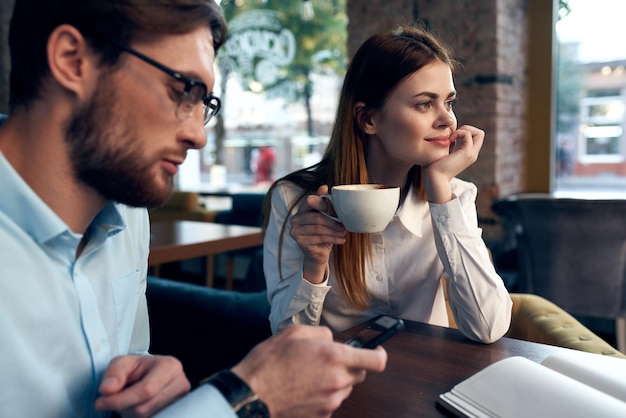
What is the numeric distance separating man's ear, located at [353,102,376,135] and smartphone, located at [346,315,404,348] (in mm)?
735

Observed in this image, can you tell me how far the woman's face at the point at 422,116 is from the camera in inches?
56.4

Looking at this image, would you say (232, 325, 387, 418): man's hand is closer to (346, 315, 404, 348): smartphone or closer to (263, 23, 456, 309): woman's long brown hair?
(346, 315, 404, 348): smartphone

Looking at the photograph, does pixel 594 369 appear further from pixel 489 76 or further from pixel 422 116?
pixel 489 76

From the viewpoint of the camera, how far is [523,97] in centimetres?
363

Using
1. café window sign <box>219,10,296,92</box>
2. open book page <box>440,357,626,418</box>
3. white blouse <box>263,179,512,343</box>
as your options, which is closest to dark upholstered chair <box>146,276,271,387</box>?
white blouse <box>263,179,512,343</box>

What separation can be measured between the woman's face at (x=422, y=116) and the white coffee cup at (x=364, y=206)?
37 cm

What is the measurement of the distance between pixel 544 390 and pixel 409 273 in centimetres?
68

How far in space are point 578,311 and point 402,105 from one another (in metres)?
1.84

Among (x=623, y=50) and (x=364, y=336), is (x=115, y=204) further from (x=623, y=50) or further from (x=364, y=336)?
(x=623, y=50)

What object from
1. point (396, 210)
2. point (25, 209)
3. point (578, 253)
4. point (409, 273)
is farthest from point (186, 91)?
point (578, 253)

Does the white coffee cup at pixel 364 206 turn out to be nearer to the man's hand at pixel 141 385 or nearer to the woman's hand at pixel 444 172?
the woman's hand at pixel 444 172

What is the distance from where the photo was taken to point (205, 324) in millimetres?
1639

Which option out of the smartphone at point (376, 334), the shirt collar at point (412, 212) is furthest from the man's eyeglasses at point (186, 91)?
the shirt collar at point (412, 212)

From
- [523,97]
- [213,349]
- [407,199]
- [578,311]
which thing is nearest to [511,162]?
[523,97]
